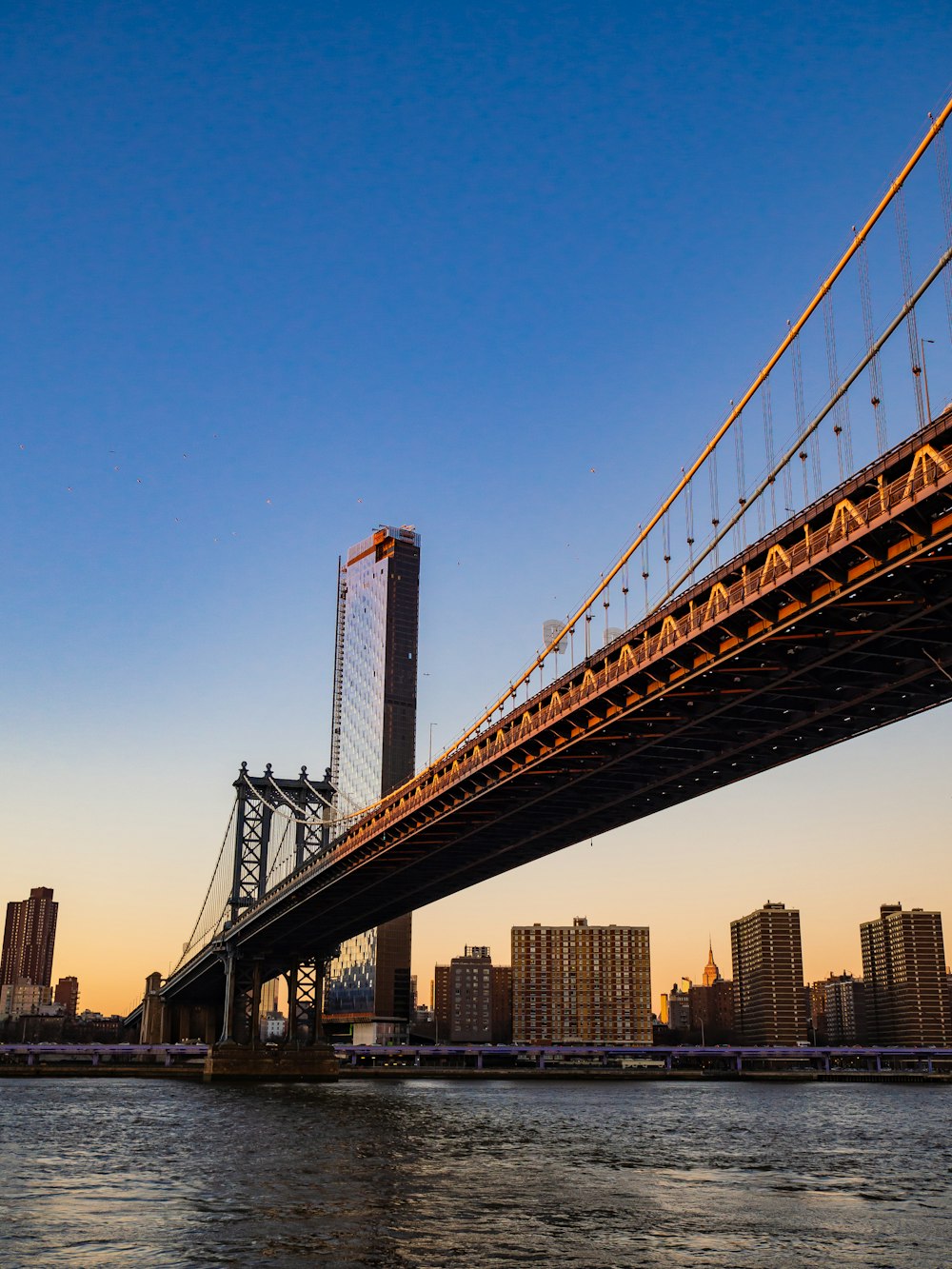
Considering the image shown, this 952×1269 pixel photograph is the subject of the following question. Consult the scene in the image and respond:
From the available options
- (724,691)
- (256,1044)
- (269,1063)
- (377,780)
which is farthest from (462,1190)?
(377,780)

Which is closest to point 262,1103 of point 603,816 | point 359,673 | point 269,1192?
point 603,816

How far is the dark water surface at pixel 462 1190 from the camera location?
2127 centimetres

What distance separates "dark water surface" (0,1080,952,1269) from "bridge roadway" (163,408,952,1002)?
1320 centimetres

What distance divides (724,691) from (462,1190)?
1733 centimetres

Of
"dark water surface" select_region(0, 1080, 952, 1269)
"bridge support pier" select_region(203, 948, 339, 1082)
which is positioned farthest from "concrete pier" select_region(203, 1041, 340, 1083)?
"dark water surface" select_region(0, 1080, 952, 1269)

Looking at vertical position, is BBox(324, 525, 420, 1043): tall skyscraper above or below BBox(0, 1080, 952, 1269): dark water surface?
above

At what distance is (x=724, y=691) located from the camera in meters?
40.0

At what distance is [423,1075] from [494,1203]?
10932cm

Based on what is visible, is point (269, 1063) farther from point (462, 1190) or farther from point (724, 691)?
point (462, 1190)

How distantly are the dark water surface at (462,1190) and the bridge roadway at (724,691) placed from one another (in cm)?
1320

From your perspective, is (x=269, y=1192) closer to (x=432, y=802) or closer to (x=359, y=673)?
(x=432, y=802)

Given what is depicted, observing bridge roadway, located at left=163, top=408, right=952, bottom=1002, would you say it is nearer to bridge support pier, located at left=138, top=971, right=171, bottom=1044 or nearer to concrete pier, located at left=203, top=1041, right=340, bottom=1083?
concrete pier, located at left=203, top=1041, right=340, bottom=1083

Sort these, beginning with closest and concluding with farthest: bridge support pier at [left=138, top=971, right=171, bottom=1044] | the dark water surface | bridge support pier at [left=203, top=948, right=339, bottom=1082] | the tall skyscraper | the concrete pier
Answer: the dark water surface → the concrete pier → bridge support pier at [left=203, top=948, right=339, bottom=1082] → bridge support pier at [left=138, top=971, right=171, bottom=1044] → the tall skyscraper

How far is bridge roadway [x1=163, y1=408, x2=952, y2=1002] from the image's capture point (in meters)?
30.2
